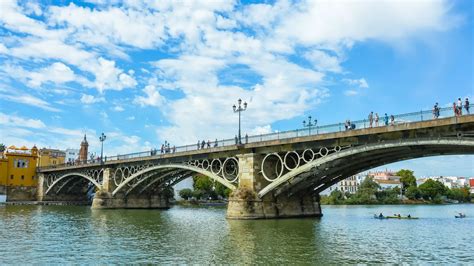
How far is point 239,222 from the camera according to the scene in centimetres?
3372

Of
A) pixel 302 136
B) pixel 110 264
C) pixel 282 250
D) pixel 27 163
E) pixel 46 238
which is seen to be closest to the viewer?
pixel 110 264

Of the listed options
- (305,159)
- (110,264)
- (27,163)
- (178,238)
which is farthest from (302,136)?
(27,163)

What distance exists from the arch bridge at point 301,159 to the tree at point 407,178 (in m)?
98.2

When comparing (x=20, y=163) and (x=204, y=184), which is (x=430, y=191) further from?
(x=20, y=163)

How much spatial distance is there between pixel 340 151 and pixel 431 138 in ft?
21.3

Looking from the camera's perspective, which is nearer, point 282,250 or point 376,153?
point 282,250

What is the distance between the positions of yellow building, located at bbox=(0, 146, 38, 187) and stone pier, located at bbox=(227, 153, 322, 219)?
195 feet

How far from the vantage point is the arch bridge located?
2706cm

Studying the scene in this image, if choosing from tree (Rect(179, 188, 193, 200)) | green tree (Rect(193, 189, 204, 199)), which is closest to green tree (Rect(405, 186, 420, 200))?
green tree (Rect(193, 189, 204, 199))

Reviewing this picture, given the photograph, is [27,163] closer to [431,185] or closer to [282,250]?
[282,250]

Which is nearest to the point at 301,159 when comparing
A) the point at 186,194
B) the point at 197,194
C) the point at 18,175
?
the point at 197,194

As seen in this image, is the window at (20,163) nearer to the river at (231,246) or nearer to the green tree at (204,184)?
the green tree at (204,184)

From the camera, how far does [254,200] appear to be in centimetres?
3581

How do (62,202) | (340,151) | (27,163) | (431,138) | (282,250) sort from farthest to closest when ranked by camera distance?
(27,163)
(62,202)
(340,151)
(431,138)
(282,250)
